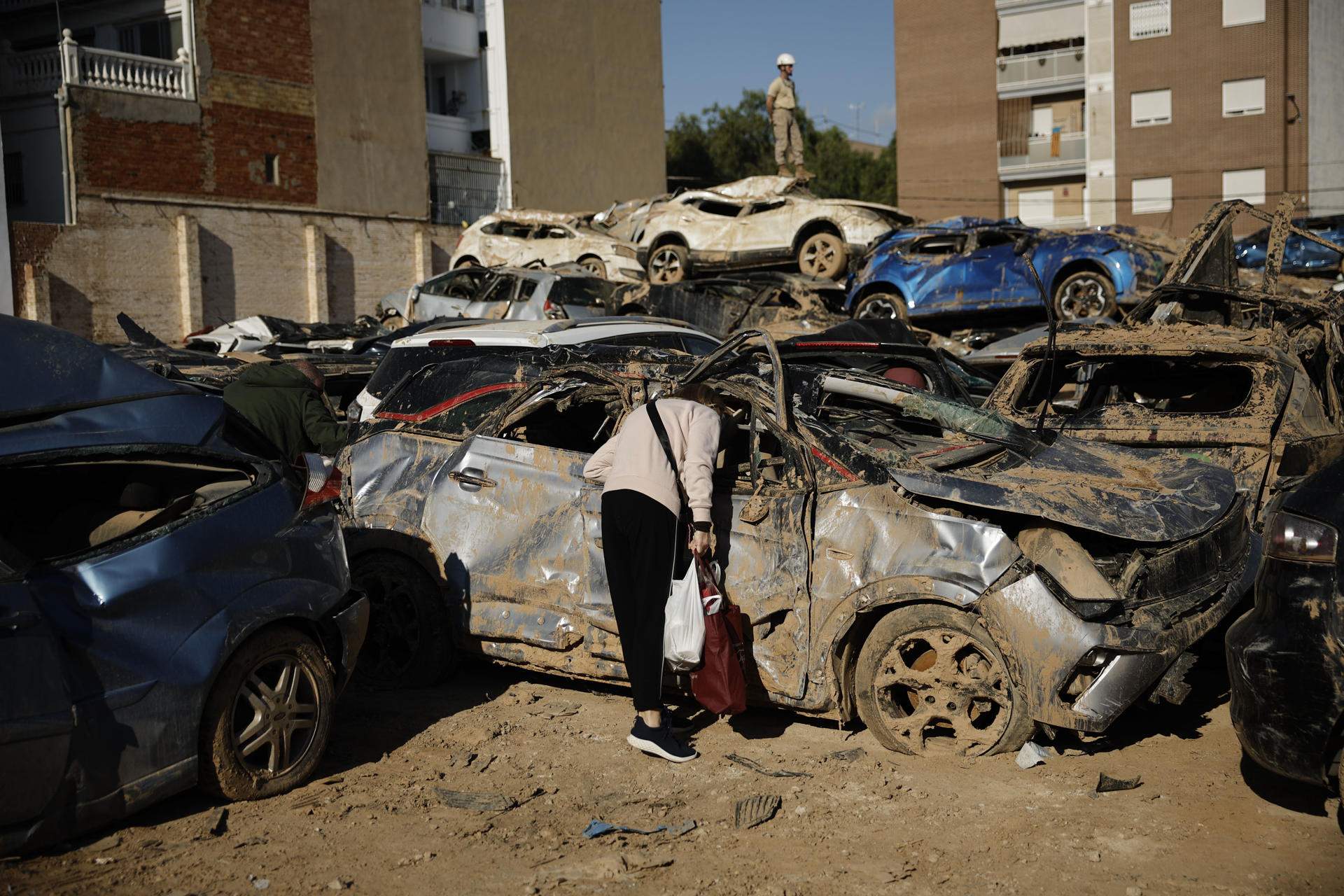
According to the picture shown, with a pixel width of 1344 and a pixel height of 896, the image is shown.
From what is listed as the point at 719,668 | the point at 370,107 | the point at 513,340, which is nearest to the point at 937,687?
the point at 719,668

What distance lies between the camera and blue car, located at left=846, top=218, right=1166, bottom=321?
16.2m

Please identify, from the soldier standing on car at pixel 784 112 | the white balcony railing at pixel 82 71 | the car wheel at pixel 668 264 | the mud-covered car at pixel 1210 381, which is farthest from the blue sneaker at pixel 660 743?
the white balcony railing at pixel 82 71

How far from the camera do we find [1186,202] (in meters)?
43.4

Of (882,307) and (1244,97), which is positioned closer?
(882,307)

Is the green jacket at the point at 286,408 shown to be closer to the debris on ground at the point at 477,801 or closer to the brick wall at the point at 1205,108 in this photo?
the debris on ground at the point at 477,801

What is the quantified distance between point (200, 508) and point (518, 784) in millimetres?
1783

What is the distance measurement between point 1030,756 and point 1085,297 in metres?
12.1

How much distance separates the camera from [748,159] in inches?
2418

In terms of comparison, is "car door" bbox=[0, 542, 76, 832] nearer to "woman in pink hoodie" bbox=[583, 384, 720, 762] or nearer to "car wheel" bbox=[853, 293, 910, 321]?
"woman in pink hoodie" bbox=[583, 384, 720, 762]

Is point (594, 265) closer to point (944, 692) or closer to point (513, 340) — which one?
point (513, 340)

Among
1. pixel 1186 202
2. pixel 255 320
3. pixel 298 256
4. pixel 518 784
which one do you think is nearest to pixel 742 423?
pixel 518 784

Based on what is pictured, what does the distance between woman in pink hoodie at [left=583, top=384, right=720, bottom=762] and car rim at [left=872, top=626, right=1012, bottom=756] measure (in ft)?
3.12

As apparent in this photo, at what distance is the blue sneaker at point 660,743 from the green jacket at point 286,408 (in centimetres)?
364

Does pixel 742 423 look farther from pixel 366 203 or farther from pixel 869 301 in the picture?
pixel 366 203
